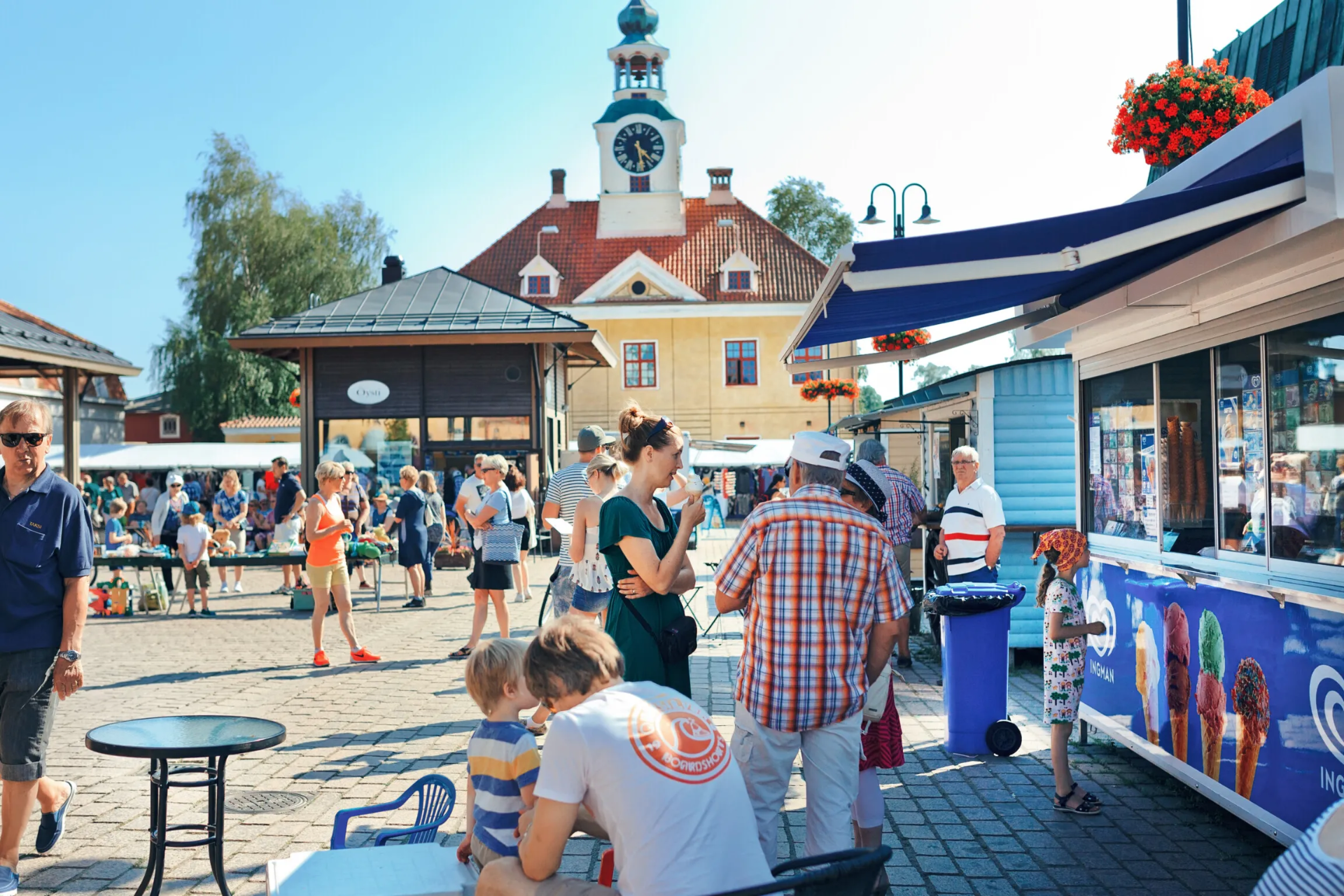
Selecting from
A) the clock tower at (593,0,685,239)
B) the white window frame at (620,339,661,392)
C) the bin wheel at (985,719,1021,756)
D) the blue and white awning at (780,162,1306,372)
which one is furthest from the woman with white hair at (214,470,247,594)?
the clock tower at (593,0,685,239)

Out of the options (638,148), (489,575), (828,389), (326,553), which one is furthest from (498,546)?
(638,148)

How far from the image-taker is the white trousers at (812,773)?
3.85 metres

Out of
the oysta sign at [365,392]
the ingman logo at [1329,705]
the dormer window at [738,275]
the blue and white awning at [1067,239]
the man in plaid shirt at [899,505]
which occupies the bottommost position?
the ingman logo at [1329,705]

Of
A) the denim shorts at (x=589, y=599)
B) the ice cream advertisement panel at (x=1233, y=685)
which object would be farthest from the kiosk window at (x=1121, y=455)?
the denim shorts at (x=589, y=599)

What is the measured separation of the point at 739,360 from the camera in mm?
41688

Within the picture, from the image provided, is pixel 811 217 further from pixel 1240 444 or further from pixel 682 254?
pixel 1240 444

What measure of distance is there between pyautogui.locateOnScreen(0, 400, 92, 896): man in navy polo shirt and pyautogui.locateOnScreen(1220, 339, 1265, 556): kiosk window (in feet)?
15.9

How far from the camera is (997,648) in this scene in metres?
6.52

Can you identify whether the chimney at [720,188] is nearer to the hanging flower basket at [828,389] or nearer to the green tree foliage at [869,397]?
the hanging flower basket at [828,389]

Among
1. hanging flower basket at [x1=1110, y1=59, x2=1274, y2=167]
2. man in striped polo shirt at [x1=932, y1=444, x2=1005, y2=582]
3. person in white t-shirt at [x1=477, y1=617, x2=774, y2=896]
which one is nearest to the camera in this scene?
person in white t-shirt at [x1=477, y1=617, x2=774, y2=896]

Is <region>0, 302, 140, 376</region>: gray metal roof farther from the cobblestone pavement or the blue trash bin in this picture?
the blue trash bin

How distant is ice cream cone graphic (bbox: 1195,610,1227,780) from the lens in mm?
4930

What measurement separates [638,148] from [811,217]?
13667 mm

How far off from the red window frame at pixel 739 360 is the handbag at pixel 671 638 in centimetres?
3742
